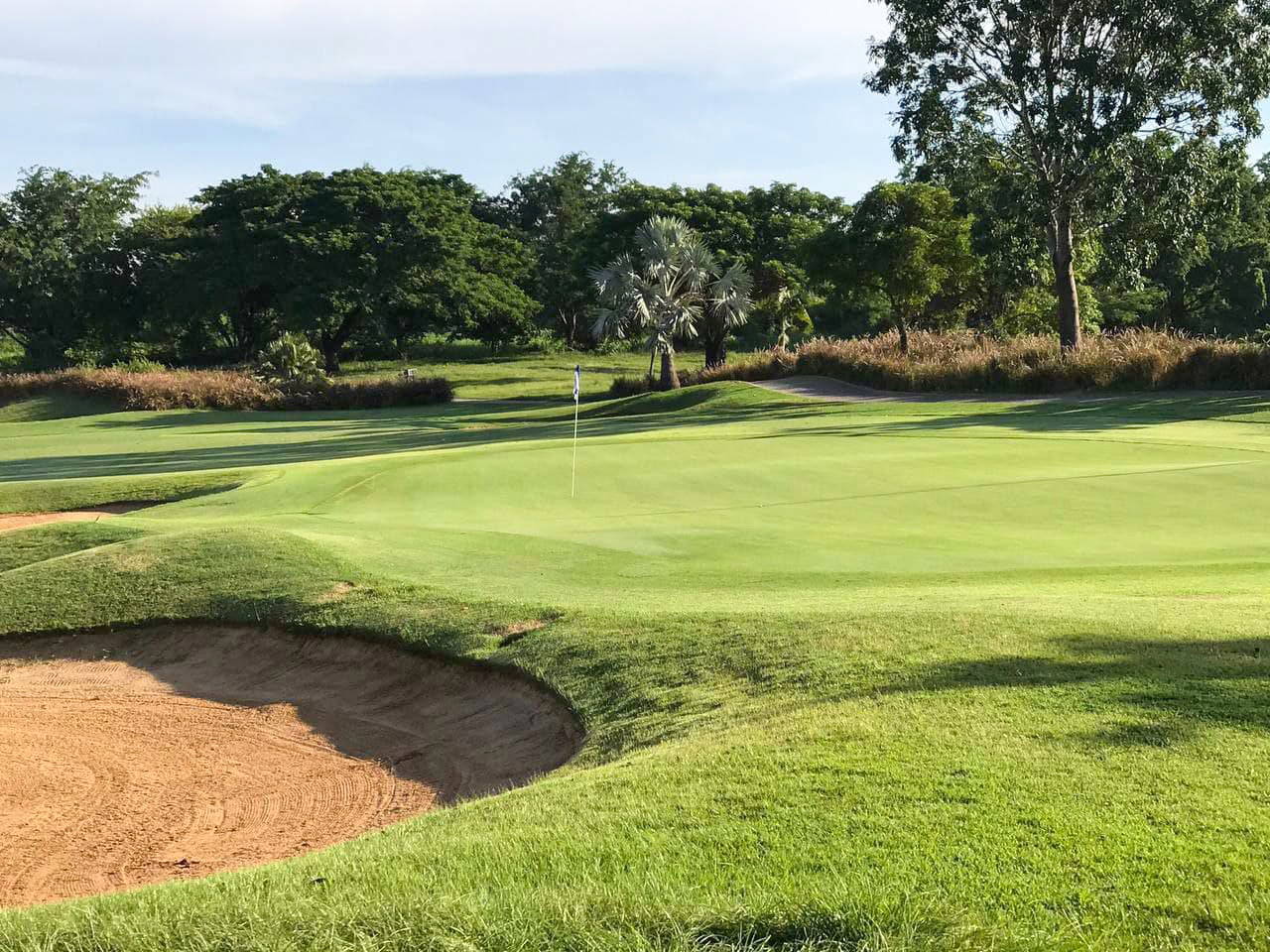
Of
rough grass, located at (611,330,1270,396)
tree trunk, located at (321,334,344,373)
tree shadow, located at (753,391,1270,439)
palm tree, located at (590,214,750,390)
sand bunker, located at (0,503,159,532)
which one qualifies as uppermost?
palm tree, located at (590,214,750,390)

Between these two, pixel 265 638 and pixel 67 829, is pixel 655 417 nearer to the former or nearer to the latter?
pixel 265 638

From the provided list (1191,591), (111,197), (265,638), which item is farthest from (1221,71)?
(111,197)

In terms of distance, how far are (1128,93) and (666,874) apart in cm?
3484

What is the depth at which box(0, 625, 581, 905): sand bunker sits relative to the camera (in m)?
6.88

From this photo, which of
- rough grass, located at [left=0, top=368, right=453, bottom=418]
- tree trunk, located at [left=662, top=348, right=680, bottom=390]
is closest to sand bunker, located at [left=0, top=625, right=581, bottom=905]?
tree trunk, located at [left=662, top=348, right=680, bottom=390]

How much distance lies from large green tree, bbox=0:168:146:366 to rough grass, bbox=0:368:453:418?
12.9 metres

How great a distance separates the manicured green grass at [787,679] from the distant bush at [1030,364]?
1146 centimetres

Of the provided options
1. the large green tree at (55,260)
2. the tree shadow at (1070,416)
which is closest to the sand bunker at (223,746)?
the tree shadow at (1070,416)

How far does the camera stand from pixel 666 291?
46.1m

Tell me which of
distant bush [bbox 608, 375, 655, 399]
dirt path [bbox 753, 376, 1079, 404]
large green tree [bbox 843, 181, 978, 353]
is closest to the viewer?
dirt path [bbox 753, 376, 1079, 404]

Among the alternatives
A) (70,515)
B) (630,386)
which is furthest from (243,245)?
(70,515)

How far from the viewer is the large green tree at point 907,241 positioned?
44250 millimetres

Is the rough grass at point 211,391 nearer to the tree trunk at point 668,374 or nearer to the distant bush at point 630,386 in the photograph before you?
the distant bush at point 630,386

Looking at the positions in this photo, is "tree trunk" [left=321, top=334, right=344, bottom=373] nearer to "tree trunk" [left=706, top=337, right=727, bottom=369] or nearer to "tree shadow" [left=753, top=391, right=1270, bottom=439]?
"tree trunk" [left=706, top=337, right=727, bottom=369]
